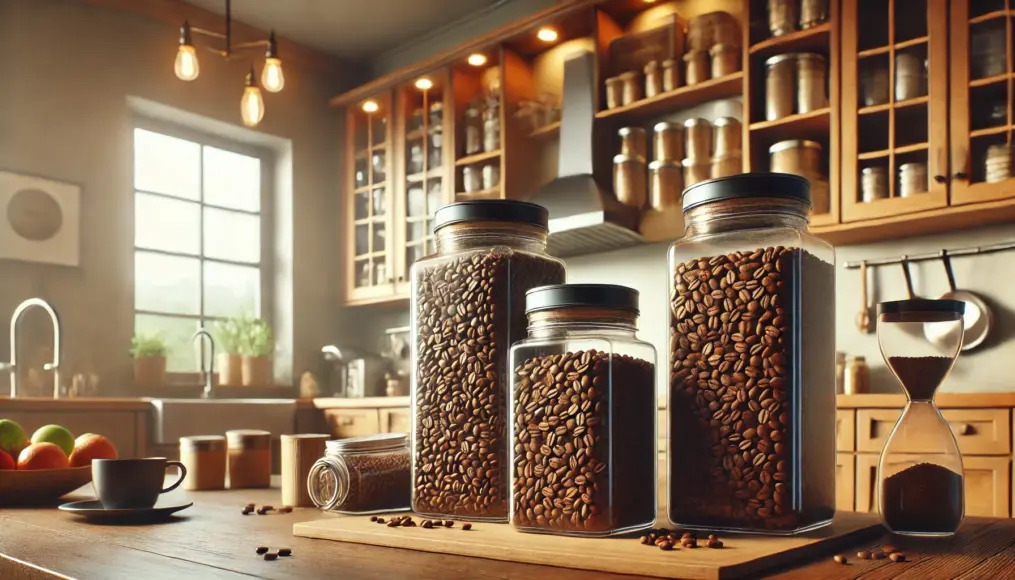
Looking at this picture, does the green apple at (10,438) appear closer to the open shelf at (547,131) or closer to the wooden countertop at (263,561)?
the wooden countertop at (263,561)

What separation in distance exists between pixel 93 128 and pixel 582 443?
4.15m

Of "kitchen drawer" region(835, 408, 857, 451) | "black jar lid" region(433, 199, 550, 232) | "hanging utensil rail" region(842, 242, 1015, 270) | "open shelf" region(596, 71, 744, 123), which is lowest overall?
"kitchen drawer" region(835, 408, 857, 451)

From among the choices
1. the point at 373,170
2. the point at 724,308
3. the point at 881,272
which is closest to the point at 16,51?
the point at 373,170

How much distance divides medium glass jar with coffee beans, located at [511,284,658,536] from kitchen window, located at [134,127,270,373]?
161 inches

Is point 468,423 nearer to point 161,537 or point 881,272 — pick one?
point 161,537

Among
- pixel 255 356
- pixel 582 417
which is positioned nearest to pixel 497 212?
→ pixel 582 417

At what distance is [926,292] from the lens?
A: 3174 mm

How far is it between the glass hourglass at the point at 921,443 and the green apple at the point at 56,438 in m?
1.21

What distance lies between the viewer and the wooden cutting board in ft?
2.09

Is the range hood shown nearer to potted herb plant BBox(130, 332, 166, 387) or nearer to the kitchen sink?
the kitchen sink

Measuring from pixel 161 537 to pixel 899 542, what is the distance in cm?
72

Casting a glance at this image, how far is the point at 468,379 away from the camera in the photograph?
0.92 metres

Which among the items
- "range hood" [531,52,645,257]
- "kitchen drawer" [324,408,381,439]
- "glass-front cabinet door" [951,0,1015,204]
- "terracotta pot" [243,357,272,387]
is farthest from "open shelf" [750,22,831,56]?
"terracotta pot" [243,357,272,387]

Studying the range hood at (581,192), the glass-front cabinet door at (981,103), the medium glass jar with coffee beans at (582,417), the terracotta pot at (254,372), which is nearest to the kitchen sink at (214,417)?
the terracotta pot at (254,372)
